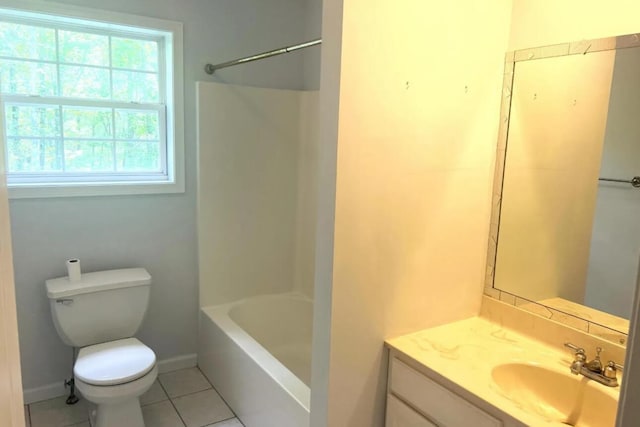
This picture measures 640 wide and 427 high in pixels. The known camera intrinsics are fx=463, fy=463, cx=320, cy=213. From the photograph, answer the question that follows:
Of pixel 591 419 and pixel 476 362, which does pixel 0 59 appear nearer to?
pixel 476 362

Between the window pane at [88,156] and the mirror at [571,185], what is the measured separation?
7.05 feet

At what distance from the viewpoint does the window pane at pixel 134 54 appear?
2.67m

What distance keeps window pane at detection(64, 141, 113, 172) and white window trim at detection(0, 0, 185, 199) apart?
12 centimetres

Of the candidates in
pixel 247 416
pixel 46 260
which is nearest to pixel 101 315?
pixel 46 260

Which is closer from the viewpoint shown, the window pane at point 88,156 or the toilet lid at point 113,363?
the toilet lid at point 113,363

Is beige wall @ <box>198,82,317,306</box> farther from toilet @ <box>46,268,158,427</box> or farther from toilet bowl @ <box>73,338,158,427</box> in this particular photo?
toilet bowl @ <box>73,338,158,427</box>

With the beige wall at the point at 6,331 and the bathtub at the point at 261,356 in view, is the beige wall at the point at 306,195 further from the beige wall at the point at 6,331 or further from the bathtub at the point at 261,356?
the beige wall at the point at 6,331

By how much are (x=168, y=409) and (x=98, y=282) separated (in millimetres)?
812

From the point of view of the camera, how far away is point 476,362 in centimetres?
154

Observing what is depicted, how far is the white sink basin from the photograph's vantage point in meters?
1.38

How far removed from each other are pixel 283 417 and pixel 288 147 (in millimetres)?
1721

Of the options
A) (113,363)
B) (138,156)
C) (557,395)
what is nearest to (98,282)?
(113,363)

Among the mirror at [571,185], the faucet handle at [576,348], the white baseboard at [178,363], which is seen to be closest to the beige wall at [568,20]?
the mirror at [571,185]

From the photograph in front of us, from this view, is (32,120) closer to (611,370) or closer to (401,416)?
(401,416)
